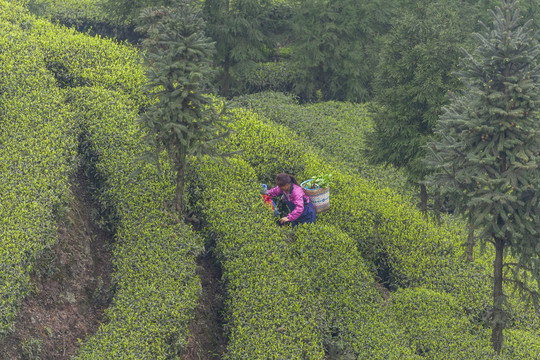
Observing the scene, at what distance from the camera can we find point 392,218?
51.0ft

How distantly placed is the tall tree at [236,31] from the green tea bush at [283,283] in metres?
9.22

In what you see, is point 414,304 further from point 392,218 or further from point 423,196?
point 423,196

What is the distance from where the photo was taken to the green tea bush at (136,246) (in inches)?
423

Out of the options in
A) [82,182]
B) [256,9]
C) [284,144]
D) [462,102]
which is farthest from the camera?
[256,9]

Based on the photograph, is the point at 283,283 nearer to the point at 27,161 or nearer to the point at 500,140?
the point at 500,140

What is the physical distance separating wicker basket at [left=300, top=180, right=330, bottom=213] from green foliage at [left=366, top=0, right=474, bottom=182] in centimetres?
323

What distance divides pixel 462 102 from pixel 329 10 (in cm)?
1518

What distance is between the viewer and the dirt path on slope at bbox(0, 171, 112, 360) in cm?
1034

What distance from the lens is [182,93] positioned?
12.0 metres

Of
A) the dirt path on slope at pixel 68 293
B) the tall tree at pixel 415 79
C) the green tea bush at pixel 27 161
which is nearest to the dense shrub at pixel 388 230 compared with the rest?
the tall tree at pixel 415 79

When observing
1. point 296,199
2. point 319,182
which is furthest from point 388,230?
point 296,199

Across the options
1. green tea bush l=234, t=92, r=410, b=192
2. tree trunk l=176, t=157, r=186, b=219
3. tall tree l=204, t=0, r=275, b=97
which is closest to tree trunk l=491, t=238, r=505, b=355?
green tea bush l=234, t=92, r=410, b=192

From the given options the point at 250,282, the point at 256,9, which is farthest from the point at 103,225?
the point at 256,9

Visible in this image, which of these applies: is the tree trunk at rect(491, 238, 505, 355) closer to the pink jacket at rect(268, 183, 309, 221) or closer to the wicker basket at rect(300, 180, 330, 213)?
the wicker basket at rect(300, 180, 330, 213)
